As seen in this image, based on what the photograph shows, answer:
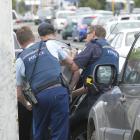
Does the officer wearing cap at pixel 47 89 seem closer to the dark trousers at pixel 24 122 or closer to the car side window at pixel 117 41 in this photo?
the dark trousers at pixel 24 122

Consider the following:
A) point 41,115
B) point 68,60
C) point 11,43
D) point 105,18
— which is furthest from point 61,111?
point 105,18

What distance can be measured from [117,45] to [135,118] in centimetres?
1320

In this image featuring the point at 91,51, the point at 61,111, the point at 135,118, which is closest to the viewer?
the point at 135,118

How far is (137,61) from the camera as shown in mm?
6023

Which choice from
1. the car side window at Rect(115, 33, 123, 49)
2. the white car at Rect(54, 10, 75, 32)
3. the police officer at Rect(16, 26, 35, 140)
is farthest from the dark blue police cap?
the white car at Rect(54, 10, 75, 32)

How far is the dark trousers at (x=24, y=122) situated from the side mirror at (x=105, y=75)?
2.26 metres

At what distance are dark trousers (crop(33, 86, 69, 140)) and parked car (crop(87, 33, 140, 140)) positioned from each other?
524 mm

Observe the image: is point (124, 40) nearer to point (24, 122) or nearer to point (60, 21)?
point (24, 122)

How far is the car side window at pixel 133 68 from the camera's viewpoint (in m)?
5.94

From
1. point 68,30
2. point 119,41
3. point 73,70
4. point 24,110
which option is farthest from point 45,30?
point 68,30

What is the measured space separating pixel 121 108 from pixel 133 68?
0.45 m

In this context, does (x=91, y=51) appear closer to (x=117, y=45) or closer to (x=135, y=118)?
(x=135, y=118)

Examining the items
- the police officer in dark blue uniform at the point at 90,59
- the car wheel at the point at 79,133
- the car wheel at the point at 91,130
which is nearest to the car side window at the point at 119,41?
the police officer in dark blue uniform at the point at 90,59

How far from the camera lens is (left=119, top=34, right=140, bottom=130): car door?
541cm
